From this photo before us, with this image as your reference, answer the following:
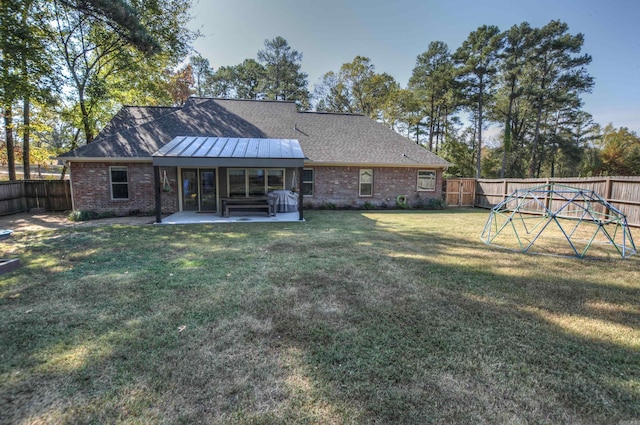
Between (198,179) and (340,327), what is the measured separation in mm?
11396

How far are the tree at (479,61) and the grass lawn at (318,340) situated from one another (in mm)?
24460

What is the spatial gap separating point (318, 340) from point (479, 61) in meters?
29.5

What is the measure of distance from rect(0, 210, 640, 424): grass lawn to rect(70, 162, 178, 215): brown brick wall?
7045 mm

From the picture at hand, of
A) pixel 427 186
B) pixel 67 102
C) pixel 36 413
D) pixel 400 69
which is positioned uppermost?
pixel 400 69

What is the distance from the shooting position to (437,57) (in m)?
27.1

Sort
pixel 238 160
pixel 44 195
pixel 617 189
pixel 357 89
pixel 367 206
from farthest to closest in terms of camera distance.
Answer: pixel 357 89 < pixel 367 206 < pixel 44 195 < pixel 617 189 < pixel 238 160

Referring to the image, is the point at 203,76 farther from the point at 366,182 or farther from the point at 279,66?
the point at 366,182

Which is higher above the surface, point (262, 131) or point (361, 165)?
point (262, 131)

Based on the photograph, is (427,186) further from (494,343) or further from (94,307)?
(94,307)

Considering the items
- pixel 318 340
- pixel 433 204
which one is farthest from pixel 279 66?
pixel 318 340

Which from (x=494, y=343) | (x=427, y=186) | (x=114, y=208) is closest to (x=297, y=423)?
(x=494, y=343)

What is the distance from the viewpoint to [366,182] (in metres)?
15.3

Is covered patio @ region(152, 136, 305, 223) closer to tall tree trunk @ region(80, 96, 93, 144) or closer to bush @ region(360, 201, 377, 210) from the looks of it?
bush @ region(360, 201, 377, 210)

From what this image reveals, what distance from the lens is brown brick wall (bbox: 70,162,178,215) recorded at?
39.7 ft
